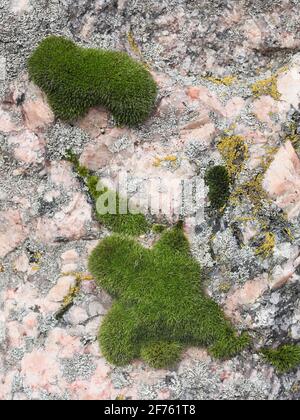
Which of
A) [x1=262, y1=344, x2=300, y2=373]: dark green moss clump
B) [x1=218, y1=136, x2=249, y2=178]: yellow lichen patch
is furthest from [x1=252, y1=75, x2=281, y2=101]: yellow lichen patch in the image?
[x1=262, y1=344, x2=300, y2=373]: dark green moss clump

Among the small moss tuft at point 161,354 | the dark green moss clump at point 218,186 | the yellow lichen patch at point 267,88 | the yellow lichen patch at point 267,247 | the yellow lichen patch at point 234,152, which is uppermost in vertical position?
the yellow lichen patch at point 267,88

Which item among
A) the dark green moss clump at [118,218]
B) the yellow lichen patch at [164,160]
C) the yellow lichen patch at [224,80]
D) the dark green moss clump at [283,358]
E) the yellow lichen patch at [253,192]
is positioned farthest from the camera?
the yellow lichen patch at [224,80]

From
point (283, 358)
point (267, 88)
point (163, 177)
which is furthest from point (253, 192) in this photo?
point (283, 358)

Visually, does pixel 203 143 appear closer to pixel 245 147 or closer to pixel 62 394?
pixel 245 147

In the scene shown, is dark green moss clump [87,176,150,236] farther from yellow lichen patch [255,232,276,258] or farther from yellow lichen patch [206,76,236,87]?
yellow lichen patch [206,76,236,87]

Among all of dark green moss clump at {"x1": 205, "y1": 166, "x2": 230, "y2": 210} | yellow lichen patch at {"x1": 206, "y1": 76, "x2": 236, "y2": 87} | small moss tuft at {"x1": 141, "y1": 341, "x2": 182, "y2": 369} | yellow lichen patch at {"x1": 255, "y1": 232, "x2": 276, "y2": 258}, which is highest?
yellow lichen patch at {"x1": 206, "y1": 76, "x2": 236, "y2": 87}

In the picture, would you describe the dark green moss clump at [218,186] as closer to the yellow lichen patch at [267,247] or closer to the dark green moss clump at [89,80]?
the yellow lichen patch at [267,247]

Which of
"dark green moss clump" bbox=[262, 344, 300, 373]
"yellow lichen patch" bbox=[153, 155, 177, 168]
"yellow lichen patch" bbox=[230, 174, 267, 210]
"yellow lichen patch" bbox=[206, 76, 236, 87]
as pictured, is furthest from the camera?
"yellow lichen patch" bbox=[206, 76, 236, 87]

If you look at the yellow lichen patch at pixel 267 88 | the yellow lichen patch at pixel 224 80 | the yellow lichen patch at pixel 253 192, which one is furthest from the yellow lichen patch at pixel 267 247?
the yellow lichen patch at pixel 224 80
